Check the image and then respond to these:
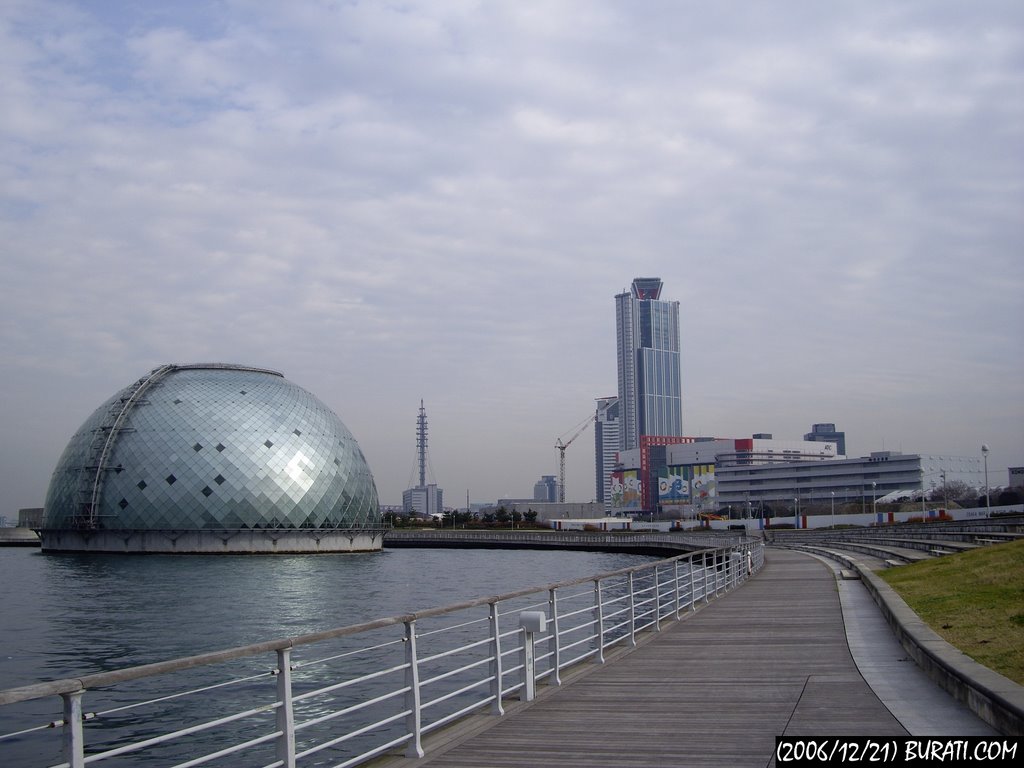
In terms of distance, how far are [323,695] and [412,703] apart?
1129cm

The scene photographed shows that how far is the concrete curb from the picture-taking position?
7.69 metres

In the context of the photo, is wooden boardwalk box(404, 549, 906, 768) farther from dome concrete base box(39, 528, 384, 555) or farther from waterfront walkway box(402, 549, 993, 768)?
dome concrete base box(39, 528, 384, 555)

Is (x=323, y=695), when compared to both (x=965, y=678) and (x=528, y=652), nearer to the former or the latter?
(x=528, y=652)

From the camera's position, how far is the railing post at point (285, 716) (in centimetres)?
720

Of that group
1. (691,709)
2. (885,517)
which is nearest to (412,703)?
(691,709)

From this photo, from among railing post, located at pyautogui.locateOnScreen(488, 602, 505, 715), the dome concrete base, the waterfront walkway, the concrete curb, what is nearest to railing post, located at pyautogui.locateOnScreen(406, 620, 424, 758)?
the waterfront walkway

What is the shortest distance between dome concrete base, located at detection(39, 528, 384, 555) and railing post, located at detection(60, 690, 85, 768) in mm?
83250

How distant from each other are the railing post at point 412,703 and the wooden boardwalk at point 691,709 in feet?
0.59

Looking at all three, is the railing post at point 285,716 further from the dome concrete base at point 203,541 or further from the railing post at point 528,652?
the dome concrete base at point 203,541

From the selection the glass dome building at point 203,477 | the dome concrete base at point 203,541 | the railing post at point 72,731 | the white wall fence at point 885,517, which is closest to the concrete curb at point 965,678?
the railing post at point 72,731

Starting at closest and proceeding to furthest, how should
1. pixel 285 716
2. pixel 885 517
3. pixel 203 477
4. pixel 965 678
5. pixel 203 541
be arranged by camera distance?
1. pixel 285 716
2. pixel 965 678
3. pixel 203 541
4. pixel 203 477
5. pixel 885 517

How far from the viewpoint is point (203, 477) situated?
8688 centimetres

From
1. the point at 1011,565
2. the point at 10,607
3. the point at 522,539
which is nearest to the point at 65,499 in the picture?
the point at 522,539

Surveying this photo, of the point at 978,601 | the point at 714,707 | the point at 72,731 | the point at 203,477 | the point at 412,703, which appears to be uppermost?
the point at 203,477
